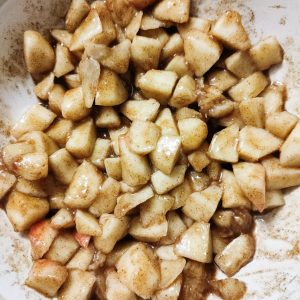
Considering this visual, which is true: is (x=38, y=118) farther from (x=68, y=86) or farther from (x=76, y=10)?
(x=76, y=10)

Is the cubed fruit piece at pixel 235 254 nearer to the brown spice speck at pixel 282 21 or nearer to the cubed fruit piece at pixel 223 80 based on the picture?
the cubed fruit piece at pixel 223 80

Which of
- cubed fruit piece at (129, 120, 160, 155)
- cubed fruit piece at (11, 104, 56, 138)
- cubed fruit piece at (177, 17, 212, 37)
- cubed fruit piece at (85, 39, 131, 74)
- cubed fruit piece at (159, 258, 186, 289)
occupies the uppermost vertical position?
cubed fruit piece at (85, 39, 131, 74)

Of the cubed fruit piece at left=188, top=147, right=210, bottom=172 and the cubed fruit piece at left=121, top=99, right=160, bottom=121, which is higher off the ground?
the cubed fruit piece at left=121, top=99, right=160, bottom=121

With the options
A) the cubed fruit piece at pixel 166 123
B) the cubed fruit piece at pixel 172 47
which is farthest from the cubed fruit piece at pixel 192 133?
the cubed fruit piece at pixel 172 47

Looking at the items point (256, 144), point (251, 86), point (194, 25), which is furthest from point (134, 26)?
point (256, 144)

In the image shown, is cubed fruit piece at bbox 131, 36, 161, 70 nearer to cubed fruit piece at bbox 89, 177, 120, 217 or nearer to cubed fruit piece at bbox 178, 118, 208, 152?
cubed fruit piece at bbox 178, 118, 208, 152

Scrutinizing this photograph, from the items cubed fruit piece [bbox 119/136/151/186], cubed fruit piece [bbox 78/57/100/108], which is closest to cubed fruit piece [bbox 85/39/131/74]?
cubed fruit piece [bbox 78/57/100/108]

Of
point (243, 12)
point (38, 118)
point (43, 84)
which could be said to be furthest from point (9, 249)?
point (243, 12)
